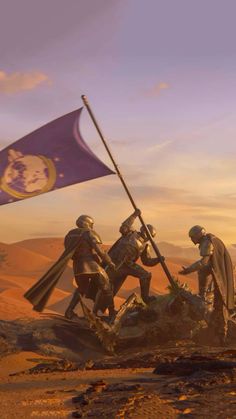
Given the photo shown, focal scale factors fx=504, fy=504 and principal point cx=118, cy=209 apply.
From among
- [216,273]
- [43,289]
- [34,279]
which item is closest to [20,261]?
[34,279]

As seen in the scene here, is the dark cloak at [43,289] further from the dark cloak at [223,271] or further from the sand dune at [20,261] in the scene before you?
the sand dune at [20,261]

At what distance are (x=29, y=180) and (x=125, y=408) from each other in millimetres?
5051

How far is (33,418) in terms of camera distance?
4.89 meters

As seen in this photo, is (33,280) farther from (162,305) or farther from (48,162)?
(48,162)

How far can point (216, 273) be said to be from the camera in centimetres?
1035

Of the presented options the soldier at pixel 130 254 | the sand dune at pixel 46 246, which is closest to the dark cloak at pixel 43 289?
the soldier at pixel 130 254

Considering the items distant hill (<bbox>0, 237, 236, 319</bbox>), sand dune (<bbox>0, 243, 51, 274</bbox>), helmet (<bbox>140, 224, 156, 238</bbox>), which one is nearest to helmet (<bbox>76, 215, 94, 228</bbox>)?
helmet (<bbox>140, 224, 156, 238</bbox>)

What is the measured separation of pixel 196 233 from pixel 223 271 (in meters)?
0.96

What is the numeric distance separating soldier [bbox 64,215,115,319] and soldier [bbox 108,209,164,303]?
19.7 inches

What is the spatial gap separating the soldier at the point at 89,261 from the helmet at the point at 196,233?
5.96 feet

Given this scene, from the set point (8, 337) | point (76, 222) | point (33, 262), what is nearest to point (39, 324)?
point (8, 337)

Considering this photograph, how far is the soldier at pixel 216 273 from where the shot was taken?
1018 cm

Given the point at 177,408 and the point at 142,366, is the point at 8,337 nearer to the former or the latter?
the point at 142,366

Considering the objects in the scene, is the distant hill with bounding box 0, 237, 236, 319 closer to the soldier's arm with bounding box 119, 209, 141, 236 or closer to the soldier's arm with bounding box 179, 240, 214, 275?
the soldier's arm with bounding box 119, 209, 141, 236
